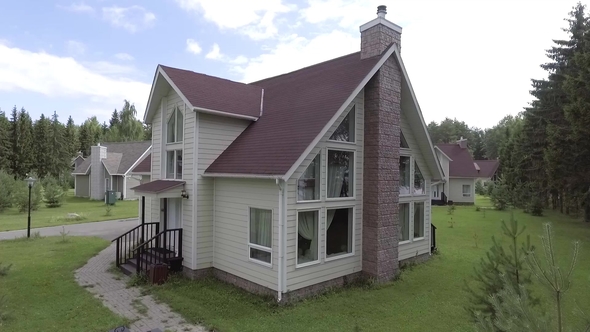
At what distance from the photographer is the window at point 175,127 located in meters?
11.8

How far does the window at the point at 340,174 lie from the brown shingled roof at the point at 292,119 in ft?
4.24

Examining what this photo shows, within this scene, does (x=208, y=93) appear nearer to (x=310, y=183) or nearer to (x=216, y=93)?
(x=216, y=93)

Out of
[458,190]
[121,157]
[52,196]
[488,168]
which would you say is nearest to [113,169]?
[121,157]

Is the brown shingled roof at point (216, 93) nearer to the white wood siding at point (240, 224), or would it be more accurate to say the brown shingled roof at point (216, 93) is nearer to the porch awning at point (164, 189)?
the white wood siding at point (240, 224)

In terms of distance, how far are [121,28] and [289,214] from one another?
14039 mm

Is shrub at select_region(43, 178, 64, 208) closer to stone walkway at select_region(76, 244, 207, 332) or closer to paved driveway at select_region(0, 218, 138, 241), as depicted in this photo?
paved driveway at select_region(0, 218, 138, 241)

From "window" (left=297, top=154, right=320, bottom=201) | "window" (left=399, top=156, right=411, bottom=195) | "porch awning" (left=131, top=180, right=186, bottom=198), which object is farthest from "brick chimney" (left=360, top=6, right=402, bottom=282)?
"porch awning" (left=131, top=180, right=186, bottom=198)

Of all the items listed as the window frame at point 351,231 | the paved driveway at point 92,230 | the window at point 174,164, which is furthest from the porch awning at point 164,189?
the paved driveway at point 92,230

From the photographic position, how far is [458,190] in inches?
1484

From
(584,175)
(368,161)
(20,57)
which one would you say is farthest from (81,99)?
(584,175)

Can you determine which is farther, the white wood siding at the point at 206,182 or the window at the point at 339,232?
the white wood siding at the point at 206,182

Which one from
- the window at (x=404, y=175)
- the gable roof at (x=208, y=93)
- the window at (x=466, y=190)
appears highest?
the gable roof at (x=208, y=93)

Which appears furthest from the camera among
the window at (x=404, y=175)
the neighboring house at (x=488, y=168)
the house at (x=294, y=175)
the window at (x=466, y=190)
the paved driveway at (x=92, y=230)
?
the neighboring house at (x=488, y=168)

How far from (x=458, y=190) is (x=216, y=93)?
3365 centimetres
